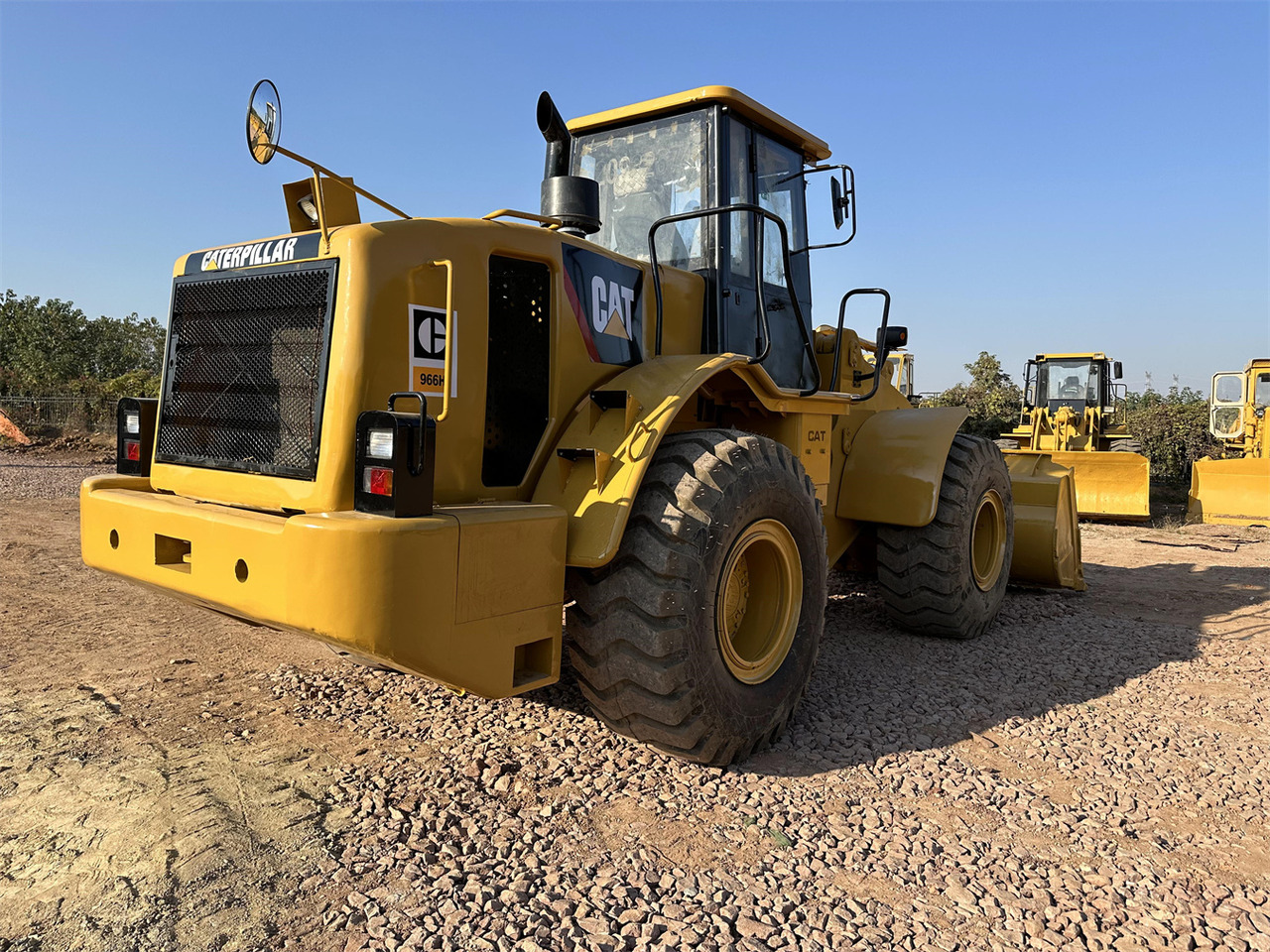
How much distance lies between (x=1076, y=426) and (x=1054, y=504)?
35.5 feet

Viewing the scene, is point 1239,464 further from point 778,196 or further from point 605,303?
point 605,303

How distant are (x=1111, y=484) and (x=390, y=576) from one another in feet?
42.8

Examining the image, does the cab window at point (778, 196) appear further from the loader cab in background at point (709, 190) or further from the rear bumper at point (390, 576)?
the rear bumper at point (390, 576)

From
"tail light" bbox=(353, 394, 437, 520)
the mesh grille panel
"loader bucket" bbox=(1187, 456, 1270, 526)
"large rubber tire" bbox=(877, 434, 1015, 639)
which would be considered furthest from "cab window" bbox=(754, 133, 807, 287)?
"loader bucket" bbox=(1187, 456, 1270, 526)

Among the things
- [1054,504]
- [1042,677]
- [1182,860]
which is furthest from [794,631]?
[1054,504]

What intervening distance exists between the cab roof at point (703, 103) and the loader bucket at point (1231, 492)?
11.1 metres

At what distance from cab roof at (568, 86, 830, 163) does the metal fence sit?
1964cm

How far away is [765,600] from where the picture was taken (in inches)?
156

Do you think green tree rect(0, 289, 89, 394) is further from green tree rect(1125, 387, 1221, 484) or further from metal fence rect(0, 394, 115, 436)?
green tree rect(1125, 387, 1221, 484)

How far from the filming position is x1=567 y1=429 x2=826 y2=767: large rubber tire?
3193 mm

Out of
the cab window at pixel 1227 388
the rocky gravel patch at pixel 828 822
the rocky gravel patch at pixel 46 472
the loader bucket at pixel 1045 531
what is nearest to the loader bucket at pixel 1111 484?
the cab window at pixel 1227 388

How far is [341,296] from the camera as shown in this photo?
3.07 m

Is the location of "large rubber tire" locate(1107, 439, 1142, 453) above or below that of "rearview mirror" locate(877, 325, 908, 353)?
below

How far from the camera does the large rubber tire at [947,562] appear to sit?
5414 mm
